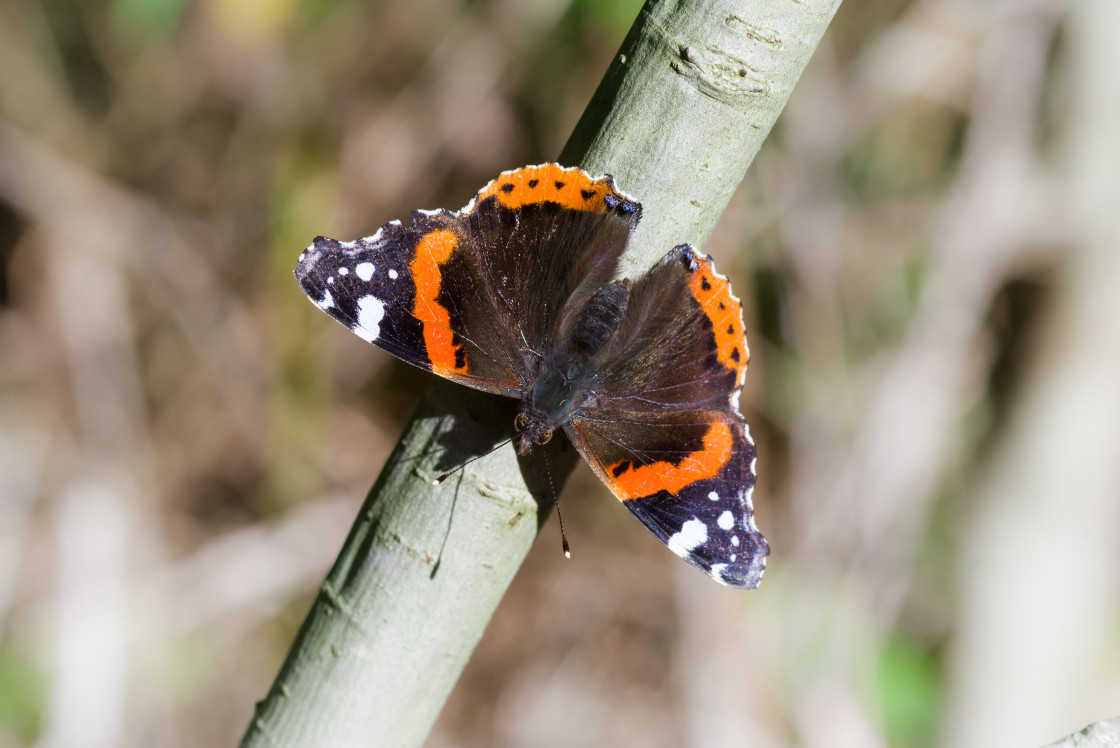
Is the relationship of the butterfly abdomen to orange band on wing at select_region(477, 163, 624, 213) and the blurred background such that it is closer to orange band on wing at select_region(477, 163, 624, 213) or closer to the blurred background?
orange band on wing at select_region(477, 163, 624, 213)

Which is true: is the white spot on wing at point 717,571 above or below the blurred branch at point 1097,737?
below

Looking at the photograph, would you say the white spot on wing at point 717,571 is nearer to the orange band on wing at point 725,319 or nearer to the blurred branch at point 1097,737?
the orange band on wing at point 725,319

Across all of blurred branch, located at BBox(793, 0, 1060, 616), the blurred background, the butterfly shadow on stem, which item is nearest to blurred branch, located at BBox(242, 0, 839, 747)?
the butterfly shadow on stem

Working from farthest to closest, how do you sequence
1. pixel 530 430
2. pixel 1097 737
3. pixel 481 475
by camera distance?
pixel 530 430, pixel 481 475, pixel 1097 737

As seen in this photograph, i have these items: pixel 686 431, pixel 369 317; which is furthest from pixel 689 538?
pixel 369 317

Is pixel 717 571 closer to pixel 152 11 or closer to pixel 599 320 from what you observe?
pixel 599 320

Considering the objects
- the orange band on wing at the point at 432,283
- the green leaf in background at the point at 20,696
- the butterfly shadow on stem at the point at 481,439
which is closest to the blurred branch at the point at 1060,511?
the orange band on wing at the point at 432,283
